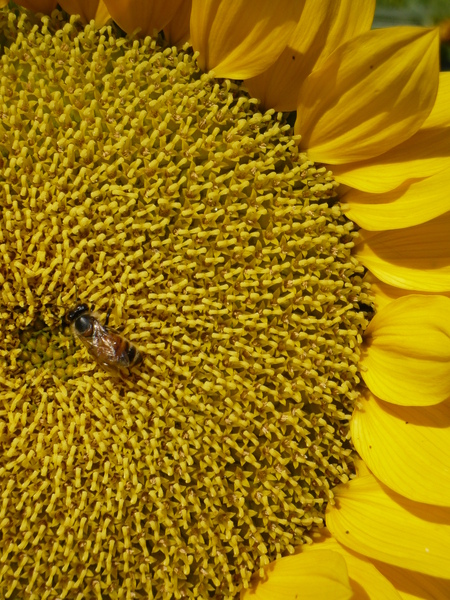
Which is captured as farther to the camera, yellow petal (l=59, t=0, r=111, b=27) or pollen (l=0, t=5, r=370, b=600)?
yellow petal (l=59, t=0, r=111, b=27)

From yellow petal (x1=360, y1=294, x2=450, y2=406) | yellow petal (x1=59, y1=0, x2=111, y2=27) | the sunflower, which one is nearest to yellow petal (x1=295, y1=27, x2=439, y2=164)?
the sunflower

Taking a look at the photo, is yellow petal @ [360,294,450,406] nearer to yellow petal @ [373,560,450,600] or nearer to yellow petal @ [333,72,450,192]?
yellow petal @ [333,72,450,192]

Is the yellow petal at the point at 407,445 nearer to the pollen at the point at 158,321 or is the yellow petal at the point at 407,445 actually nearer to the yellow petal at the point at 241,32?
the pollen at the point at 158,321

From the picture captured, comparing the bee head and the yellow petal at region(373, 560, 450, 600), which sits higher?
the bee head

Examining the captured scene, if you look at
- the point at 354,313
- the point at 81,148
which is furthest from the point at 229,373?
the point at 81,148

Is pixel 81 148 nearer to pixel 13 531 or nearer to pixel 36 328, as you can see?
pixel 36 328
